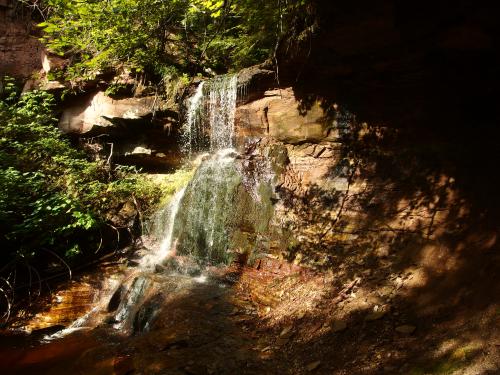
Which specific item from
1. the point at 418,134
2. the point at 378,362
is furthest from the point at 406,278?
the point at 418,134

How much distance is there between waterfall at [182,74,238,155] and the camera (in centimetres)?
834

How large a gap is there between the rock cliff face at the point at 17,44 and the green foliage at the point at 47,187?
70 centimetres

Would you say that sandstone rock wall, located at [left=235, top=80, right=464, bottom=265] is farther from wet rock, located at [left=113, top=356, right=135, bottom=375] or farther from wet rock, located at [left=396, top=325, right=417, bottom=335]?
wet rock, located at [left=113, top=356, right=135, bottom=375]

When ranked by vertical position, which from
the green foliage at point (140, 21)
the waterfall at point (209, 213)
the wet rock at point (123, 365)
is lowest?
the wet rock at point (123, 365)

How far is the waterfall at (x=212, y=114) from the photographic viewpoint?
328 inches

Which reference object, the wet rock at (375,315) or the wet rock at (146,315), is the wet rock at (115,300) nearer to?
the wet rock at (146,315)

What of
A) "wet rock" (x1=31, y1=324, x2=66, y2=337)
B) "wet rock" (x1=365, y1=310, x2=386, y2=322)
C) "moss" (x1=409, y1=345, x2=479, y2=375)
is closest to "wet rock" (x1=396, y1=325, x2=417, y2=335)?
"wet rock" (x1=365, y1=310, x2=386, y2=322)

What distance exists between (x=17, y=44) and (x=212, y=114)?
738 centimetres

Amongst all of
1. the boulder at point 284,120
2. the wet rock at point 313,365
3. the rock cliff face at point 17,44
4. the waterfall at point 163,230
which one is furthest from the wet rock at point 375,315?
the rock cliff face at point 17,44

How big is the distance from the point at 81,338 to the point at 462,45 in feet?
24.8

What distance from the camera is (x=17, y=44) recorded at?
1090 cm

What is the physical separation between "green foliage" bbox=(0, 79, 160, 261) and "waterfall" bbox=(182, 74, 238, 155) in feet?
6.11

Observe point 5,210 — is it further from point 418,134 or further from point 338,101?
point 418,134

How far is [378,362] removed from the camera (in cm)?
357
